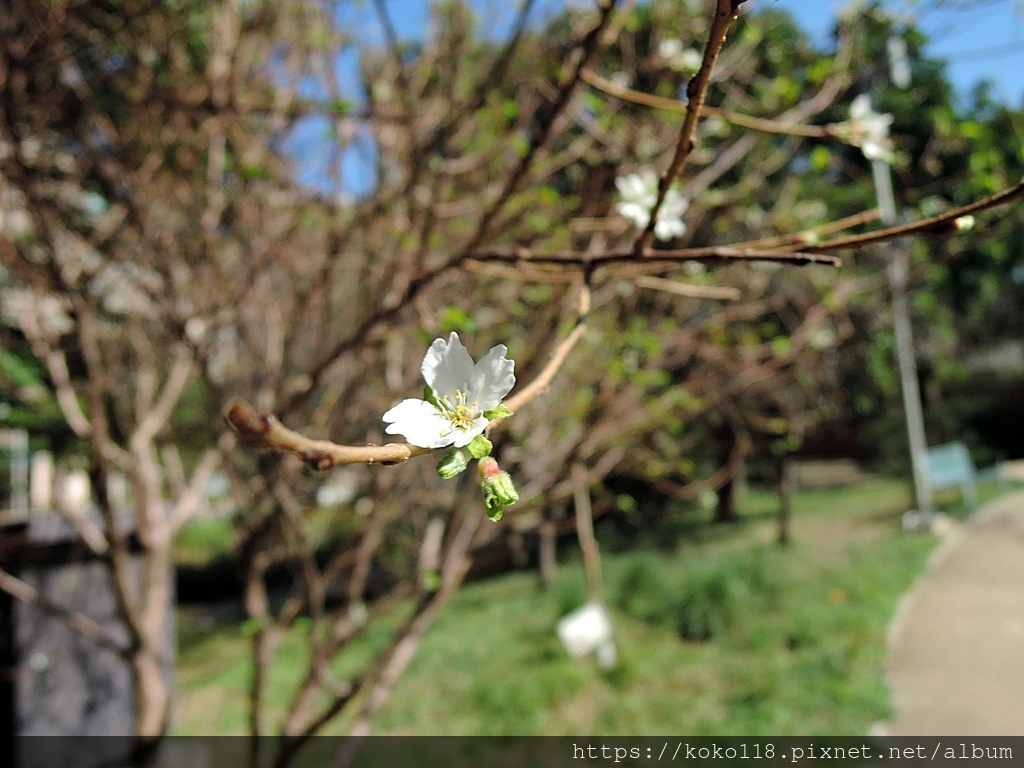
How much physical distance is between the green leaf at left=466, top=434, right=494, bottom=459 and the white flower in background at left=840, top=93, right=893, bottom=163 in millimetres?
995

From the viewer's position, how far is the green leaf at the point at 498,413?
58cm

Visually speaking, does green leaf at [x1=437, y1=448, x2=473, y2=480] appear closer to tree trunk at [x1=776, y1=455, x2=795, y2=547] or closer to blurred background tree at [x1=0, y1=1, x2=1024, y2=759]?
blurred background tree at [x1=0, y1=1, x2=1024, y2=759]

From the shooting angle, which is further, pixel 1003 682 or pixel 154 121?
pixel 1003 682

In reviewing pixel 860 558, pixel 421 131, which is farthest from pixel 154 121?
pixel 860 558

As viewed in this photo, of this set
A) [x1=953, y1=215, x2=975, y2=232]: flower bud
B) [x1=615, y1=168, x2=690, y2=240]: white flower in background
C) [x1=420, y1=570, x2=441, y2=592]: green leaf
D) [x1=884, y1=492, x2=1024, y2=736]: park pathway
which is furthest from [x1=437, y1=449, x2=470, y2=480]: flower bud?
[x1=884, y1=492, x2=1024, y2=736]: park pathway

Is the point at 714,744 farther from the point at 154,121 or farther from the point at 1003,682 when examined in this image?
the point at 154,121

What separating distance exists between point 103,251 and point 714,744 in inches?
149

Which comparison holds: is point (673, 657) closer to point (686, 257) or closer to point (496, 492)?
point (686, 257)

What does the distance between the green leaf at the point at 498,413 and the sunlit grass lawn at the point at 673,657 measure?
12.8 feet

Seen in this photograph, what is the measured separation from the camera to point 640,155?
8.48ft

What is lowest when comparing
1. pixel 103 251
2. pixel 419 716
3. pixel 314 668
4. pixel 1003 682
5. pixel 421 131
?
pixel 419 716

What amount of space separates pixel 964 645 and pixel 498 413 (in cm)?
494

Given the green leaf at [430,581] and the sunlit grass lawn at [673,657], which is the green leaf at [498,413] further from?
the sunlit grass lawn at [673,657]

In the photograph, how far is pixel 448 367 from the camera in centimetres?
66
